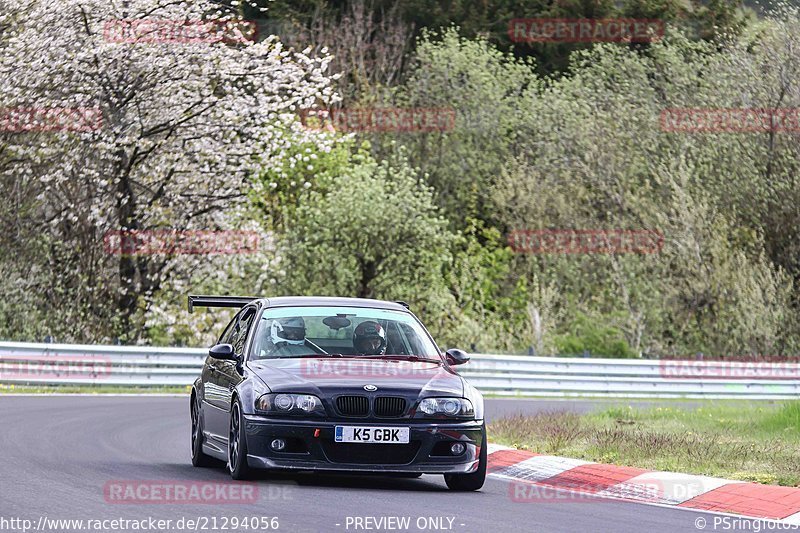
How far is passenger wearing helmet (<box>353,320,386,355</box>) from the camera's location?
41.9 ft

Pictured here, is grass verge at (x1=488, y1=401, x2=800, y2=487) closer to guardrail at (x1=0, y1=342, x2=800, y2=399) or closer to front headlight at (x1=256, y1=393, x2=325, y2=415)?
front headlight at (x1=256, y1=393, x2=325, y2=415)

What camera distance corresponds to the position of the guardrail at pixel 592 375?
31.2 m

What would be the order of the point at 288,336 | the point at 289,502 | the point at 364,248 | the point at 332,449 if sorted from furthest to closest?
the point at 364,248, the point at 288,336, the point at 332,449, the point at 289,502

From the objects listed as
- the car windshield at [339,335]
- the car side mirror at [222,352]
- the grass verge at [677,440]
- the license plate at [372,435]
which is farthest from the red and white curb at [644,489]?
the car side mirror at [222,352]

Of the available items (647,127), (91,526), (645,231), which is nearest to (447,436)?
(91,526)

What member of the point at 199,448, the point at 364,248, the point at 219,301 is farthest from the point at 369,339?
the point at 364,248

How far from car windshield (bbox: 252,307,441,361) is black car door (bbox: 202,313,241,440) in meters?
0.53

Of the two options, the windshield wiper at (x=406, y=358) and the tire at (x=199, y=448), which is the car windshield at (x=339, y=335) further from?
the tire at (x=199, y=448)

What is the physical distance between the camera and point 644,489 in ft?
39.6

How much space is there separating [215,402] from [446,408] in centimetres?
236

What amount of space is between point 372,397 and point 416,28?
50819 millimetres

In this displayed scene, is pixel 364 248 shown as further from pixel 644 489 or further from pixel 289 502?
pixel 289 502
